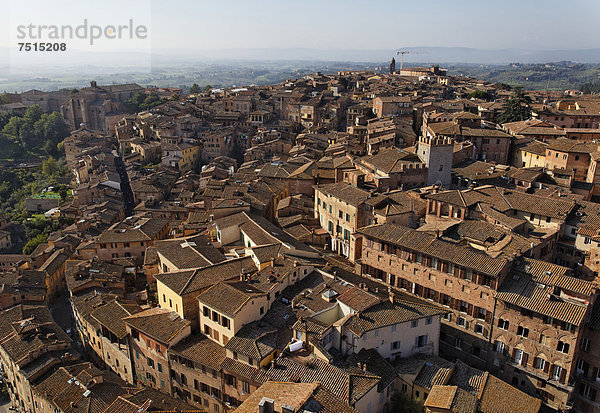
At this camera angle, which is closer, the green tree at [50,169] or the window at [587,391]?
the window at [587,391]

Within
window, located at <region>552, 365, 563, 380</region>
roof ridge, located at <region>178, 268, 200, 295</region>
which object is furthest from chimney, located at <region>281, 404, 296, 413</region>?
window, located at <region>552, 365, 563, 380</region>

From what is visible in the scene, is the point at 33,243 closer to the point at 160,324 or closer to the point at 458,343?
the point at 160,324

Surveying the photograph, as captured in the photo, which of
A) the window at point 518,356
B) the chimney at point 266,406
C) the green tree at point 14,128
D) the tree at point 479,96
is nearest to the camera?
the chimney at point 266,406

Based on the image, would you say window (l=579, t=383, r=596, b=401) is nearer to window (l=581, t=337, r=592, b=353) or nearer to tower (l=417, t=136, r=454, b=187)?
window (l=581, t=337, r=592, b=353)

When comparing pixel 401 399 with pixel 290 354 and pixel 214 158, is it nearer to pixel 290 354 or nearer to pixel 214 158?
pixel 290 354

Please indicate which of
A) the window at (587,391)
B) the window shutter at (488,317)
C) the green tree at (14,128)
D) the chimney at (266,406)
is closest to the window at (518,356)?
the window shutter at (488,317)

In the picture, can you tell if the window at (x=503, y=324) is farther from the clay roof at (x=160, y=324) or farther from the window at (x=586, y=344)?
the clay roof at (x=160, y=324)
